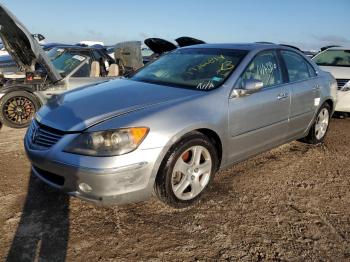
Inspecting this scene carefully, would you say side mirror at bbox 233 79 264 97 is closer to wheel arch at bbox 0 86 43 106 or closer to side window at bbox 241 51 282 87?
side window at bbox 241 51 282 87

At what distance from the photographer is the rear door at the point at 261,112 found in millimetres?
3809

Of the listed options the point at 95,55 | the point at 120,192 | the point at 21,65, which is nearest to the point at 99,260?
the point at 120,192

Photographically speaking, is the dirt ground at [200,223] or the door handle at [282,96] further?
the door handle at [282,96]

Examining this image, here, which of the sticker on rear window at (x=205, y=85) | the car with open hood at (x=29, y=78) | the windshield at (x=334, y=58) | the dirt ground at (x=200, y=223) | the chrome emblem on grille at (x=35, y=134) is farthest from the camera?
the windshield at (x=334, y=58)

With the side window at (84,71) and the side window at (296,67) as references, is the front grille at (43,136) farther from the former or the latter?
the side window at (84,71)

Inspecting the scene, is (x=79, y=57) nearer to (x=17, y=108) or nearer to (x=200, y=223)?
(x=17, y=108)

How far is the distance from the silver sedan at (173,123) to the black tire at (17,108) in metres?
2.79

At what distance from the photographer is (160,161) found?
3123 mm

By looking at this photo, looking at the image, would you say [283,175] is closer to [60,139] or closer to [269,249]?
[269,249]

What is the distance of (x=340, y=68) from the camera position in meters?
7.73

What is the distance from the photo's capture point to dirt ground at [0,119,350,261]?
2842 millimetres

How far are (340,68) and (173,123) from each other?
577cm

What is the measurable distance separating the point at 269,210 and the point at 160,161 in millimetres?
1194

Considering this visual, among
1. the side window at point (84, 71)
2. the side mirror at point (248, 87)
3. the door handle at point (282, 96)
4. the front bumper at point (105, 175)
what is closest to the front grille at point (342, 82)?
the door handle at point (282, 96)
